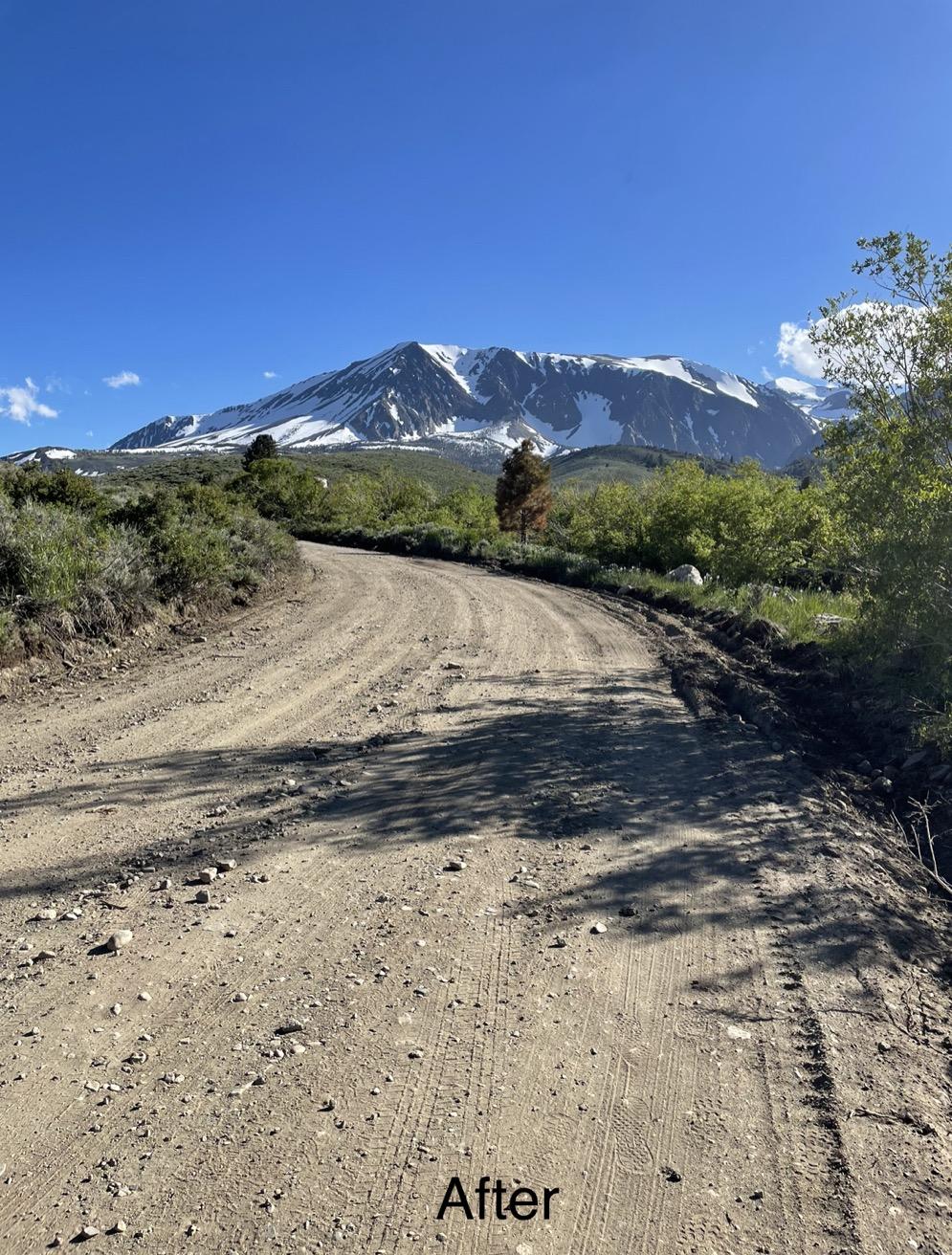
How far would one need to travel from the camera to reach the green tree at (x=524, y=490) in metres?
39.4

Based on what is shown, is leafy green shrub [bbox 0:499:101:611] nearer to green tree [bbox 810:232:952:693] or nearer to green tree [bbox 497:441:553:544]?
green tree [bbox 810:232:952:693]

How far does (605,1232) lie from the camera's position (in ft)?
6.40

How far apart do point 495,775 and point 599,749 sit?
105 centimetres

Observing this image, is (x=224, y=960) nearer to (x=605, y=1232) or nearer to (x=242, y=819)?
(x=242, y=819)

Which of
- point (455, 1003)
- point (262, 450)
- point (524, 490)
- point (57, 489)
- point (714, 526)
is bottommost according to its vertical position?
point (455, 1003)

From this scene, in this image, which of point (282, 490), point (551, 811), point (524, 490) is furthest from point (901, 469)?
point (282, 490)

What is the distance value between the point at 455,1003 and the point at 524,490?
38.0 m

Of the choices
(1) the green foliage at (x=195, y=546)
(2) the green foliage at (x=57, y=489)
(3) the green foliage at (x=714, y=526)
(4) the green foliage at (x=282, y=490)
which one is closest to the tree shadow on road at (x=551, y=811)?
(3) the green foliage at (x=714, y=526)

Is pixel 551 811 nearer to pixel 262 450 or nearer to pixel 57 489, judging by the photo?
pixel 57 489

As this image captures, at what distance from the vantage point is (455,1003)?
285cm

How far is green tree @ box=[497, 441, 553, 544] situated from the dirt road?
34046 millimetres

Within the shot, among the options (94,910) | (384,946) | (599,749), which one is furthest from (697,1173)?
(599,749)

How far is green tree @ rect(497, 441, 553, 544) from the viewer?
3938 cm

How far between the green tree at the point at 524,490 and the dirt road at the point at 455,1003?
1340 inches
